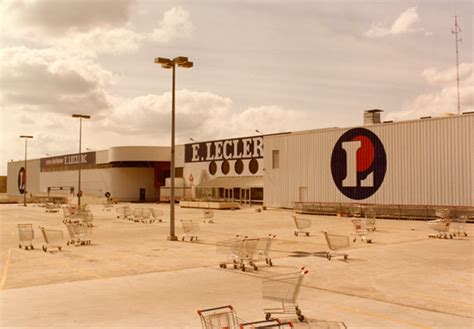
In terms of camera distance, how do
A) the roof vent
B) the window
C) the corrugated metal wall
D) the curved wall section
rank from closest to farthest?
the corrugated metal wall
the roof vent
the window
the curved wall section

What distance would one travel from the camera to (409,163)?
42.3m

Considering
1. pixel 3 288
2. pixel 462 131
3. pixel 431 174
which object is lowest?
pixel 3 288

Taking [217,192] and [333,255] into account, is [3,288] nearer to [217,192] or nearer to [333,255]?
[333,255]

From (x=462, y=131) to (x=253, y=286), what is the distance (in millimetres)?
31518

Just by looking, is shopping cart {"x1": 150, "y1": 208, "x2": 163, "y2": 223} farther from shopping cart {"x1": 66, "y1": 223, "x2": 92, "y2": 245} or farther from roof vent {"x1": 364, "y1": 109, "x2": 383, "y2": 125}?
roof vent {"x1": 364, "y1": 109, "x2": 383, "y2": 125}

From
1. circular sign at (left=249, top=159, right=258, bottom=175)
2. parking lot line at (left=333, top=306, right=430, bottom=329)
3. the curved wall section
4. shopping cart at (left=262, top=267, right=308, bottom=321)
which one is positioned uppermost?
the curved wall section

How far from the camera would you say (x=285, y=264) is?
16344 mm

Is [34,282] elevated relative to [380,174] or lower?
lower

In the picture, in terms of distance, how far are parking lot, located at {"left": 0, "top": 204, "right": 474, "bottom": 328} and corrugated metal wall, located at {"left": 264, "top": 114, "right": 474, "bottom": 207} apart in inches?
750

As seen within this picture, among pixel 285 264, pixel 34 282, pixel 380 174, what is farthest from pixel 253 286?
pixel 380 174

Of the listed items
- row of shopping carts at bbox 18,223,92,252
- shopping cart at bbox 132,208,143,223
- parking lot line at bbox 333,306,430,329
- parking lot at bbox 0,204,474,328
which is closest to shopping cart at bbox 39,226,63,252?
row of shopping carts at bbox 18,223,92,252

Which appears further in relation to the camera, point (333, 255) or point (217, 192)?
point (217, 192)

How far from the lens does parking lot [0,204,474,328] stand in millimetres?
9547

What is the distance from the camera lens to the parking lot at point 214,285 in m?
9.55
